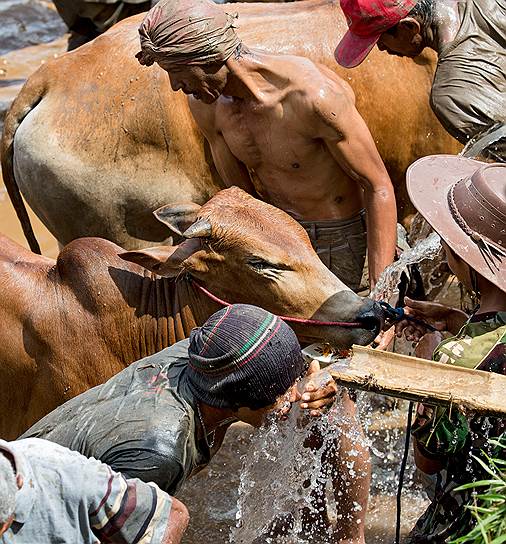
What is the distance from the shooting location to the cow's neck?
460cm

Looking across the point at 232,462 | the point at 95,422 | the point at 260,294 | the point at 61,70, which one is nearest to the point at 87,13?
the point at 61,70

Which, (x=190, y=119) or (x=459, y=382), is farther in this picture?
(x=190, y=119)

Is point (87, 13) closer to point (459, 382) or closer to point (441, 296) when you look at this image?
point (441, 296)

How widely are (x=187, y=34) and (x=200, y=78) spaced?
0.66 ft

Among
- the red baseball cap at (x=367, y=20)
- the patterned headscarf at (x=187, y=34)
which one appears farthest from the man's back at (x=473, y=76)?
the patterned headscarf at (x=187, y=34)

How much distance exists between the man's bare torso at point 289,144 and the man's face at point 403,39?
39 centimetres

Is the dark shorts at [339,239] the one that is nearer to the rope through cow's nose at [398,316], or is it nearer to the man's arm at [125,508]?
the rope through cow's nose at [398,316]

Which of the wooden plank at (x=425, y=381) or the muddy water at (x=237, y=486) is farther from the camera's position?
the muddy water at (x=237, y=486)

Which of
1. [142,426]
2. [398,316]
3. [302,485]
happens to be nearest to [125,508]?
[142,426]

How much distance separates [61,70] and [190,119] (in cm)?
85

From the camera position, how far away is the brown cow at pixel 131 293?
4305 mm

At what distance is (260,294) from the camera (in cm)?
435

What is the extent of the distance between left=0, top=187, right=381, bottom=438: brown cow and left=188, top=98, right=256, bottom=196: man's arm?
2.76 feet

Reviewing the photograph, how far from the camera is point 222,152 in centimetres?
534
